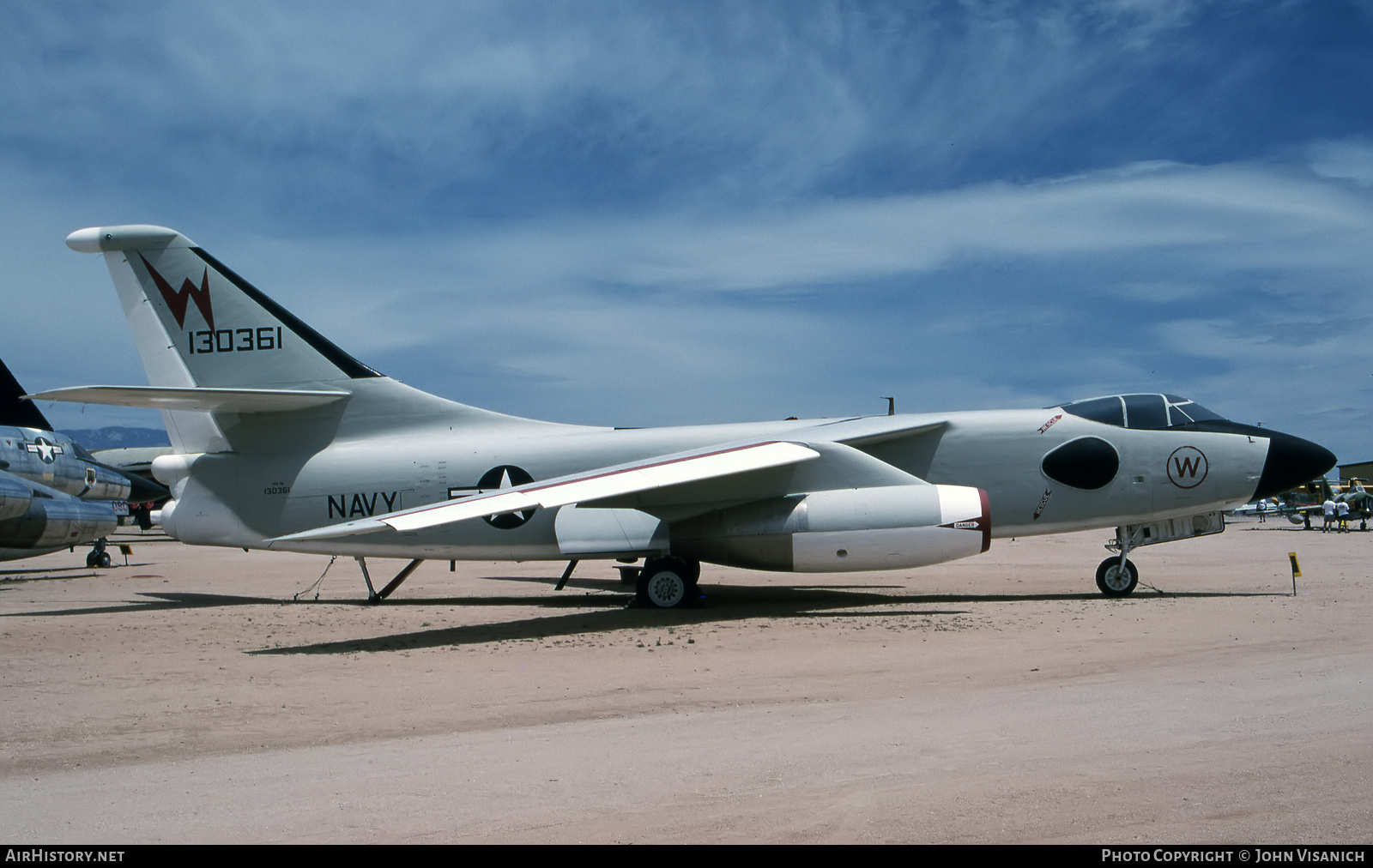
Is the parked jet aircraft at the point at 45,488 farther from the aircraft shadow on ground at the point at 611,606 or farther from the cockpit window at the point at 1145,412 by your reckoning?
the cockpit window at the point at 1145,412

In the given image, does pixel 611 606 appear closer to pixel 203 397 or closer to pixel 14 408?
pixel 203 397

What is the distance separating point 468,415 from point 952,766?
1201 centimetres

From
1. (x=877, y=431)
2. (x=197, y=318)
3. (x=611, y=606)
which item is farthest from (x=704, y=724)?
(x=197, y=318)

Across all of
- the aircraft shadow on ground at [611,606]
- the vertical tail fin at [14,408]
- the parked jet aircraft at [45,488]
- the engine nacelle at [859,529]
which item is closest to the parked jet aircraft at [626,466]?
the engine nacelle at [859,529]

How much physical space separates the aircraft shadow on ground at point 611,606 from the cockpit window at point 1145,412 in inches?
98.4

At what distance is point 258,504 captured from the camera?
49.5 feet

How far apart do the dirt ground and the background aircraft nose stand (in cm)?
157

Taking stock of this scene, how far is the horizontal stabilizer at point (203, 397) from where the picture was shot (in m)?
12.5

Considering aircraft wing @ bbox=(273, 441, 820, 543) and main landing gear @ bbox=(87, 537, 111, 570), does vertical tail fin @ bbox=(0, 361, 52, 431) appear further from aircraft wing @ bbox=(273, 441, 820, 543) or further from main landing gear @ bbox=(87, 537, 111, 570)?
aircraft wing @ bbox=(273, 441, 820, 543)

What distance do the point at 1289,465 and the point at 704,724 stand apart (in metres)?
11.6

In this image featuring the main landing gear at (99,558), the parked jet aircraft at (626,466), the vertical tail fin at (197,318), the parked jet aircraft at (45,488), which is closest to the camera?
the parked jet aircraft at (626,466)

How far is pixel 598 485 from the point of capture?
A: 38.5ft

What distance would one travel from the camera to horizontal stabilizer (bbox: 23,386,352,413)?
12527 millimetres
